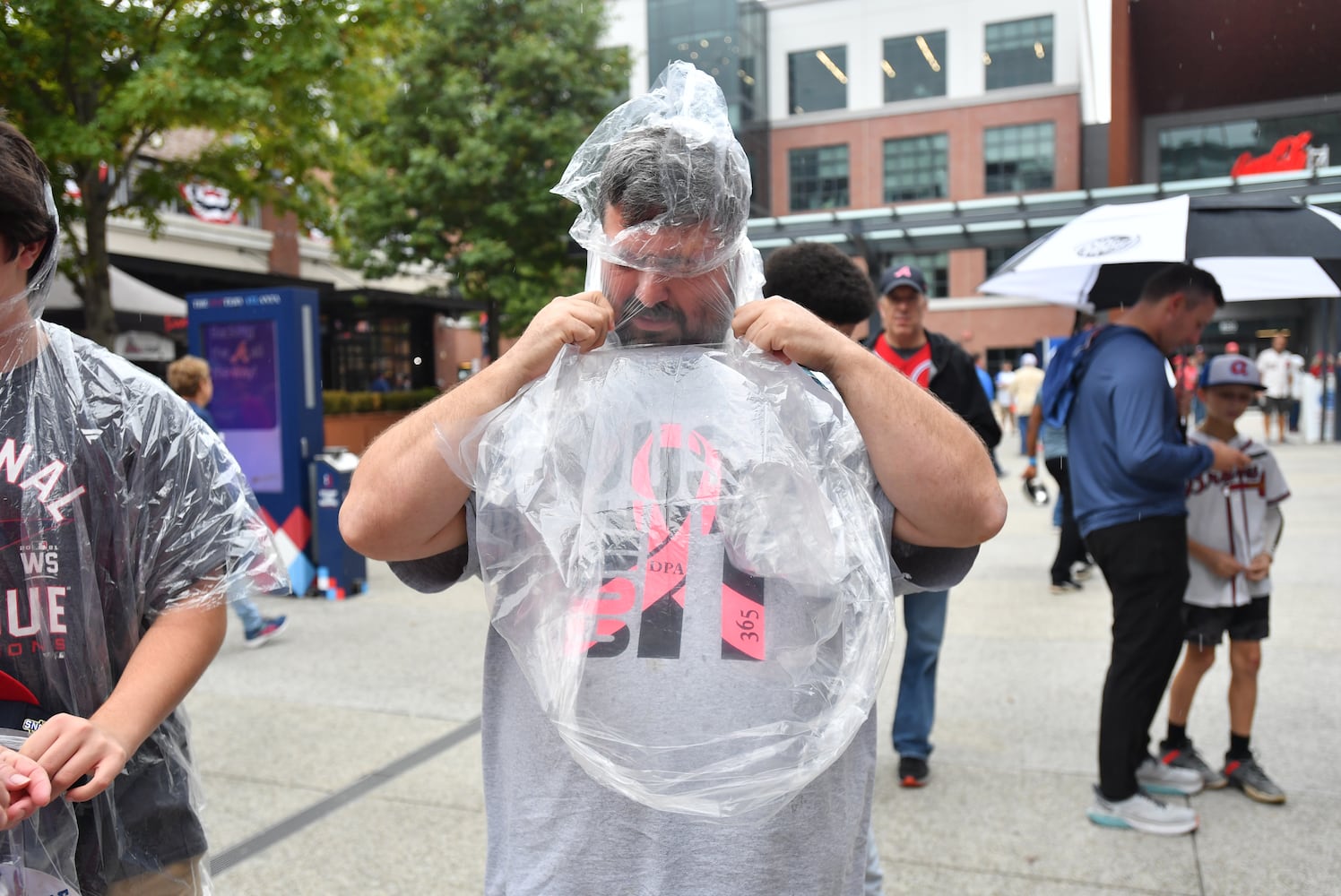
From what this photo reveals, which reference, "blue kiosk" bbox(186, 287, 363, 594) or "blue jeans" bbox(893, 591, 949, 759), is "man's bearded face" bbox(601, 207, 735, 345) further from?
"blue kiosk" bbox(186, 287, 363, 594)

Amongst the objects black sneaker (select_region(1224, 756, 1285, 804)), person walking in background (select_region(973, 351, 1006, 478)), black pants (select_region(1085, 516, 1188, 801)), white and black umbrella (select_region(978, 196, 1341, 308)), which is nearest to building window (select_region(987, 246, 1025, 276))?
person walking in background (select_region(973, 351, 1006, 478))

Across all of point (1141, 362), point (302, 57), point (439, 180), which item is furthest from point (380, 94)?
point (1141, 362)

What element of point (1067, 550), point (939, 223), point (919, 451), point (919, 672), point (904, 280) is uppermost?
point (939, 223)

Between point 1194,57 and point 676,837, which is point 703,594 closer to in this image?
point 676,837

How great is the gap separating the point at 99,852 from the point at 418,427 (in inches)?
30.6

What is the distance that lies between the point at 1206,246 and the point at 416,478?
2656mm

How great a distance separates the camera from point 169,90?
7180 mm

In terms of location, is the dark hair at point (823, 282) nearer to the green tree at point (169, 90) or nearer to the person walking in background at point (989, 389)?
the person walking in background at point (989, 389)

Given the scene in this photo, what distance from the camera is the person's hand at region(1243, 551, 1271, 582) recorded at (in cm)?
350

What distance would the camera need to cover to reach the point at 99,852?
57.4 inches

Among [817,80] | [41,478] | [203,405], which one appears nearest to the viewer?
[41,478]

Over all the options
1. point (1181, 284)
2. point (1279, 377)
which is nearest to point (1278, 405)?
point (1279, 377)

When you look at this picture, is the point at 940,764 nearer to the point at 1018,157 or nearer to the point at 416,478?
the point at 416,478

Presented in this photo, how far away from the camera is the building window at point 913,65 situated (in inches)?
322
